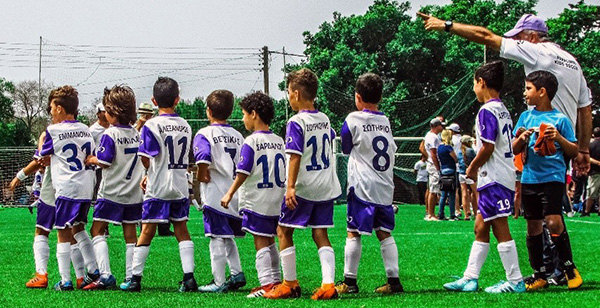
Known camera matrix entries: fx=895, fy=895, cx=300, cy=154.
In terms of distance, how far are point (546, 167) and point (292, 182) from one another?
2225 mm

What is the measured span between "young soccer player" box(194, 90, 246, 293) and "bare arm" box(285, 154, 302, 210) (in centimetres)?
100

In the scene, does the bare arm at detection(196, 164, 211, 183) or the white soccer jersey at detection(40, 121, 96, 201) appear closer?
the bare arm at detection(196, 164, 211, 183)

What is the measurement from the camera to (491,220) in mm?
7527

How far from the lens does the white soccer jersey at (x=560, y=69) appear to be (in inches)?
309

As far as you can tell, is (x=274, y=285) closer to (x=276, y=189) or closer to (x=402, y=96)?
(x=276, y=189)

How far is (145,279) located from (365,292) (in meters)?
2.47

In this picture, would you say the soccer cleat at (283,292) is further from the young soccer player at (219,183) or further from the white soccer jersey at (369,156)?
the white soccer jersey at (369,156)

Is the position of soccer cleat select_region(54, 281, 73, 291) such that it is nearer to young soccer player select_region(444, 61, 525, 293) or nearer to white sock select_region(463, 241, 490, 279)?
young soccer player select_region(444, 61, 525, 293)

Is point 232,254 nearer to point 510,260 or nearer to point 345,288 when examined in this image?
point 345,288

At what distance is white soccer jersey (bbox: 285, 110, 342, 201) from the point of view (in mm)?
7551

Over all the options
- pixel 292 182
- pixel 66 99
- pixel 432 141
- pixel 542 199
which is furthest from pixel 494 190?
pixel 432 141

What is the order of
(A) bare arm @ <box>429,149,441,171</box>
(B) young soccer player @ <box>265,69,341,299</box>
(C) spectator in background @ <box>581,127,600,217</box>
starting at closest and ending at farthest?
1. (B) young soccer player @ <box>265,69,341,299</box>
2. (A) bare arm @ <box>429,149,441,171</box>
3. (C) spectator in background @ <box>581,127,600,217</box>

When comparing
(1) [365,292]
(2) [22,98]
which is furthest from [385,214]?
(2) [22,98]

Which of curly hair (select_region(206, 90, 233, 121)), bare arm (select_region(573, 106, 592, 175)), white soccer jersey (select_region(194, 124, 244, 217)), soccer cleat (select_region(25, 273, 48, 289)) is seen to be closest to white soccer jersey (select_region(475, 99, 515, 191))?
bare arm (select_region(573, 106, 592, 175))
